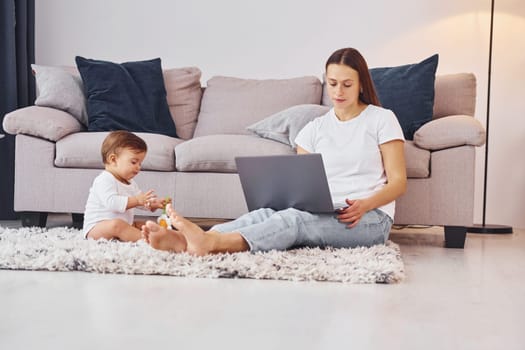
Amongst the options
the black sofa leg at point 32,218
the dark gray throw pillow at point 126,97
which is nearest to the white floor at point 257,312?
the black sofa leg at point 32,218

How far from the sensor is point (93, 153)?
3357 mm

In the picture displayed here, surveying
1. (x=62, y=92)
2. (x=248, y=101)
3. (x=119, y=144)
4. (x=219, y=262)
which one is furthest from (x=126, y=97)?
(x=219, y=262)

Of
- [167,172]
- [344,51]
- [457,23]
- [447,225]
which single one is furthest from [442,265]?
[457,23]

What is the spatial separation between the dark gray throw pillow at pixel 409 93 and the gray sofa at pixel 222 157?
0.13 m

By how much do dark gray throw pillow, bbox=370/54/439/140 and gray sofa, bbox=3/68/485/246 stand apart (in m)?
0.13

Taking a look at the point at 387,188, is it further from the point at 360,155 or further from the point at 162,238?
the point at 162,238

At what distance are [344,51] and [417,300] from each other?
3.52 feet

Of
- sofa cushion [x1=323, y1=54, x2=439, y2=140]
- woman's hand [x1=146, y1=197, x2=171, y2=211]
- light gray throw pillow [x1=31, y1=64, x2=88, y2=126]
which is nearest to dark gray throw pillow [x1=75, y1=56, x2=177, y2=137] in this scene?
light gray throw pillow [x1=31, y1=64, x2=88, y2=126]

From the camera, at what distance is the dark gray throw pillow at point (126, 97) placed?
370 cm

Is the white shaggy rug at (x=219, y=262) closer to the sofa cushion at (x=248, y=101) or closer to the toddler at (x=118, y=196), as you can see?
the toddler at (x=118, y=196)

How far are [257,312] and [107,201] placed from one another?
131cm

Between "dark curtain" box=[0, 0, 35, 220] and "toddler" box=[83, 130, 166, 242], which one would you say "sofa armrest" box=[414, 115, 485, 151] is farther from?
"dark curtain" box=[0, 0, 35, 220]

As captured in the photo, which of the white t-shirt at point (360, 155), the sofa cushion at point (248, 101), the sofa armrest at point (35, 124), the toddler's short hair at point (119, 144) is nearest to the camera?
the white t-shirt at point (360, 155)

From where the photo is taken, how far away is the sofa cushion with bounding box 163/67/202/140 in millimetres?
4016
